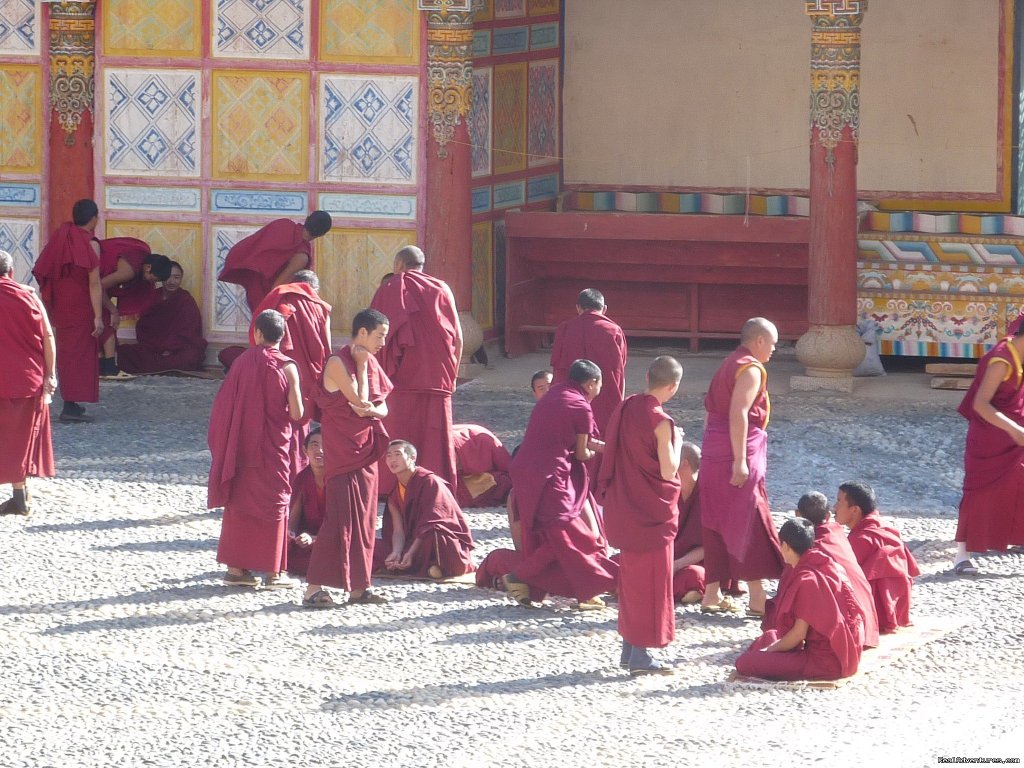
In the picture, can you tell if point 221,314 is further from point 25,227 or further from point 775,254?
point 775,254

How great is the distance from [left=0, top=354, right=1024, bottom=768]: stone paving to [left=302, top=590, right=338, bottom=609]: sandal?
0.26 feet

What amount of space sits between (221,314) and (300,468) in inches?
195

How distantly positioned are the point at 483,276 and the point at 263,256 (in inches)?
81.7

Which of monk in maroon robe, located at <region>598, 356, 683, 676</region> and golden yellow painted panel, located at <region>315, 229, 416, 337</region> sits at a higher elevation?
golden yellow painted panel, located at <region>315, 229, 416, 337</region>

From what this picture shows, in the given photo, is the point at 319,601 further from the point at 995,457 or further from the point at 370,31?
the point at 370,31

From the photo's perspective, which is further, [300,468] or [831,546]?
[300,468]

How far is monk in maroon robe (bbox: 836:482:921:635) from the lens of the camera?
8328 millimetres

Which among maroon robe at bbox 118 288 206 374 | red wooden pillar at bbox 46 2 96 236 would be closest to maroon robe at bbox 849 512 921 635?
maroon robe at bbox 118 288 206 374

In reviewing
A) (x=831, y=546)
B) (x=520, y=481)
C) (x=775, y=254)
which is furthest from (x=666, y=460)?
(x=775, y=254)

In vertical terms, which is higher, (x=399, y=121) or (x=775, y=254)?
(x=399, y=121)

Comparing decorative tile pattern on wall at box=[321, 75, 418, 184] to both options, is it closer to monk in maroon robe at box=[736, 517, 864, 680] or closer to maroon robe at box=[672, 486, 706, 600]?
maroon robe at box=[672, 486, 706, 600]

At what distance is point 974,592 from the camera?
914 cm

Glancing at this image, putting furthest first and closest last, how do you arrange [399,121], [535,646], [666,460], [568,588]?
[399,121]
[568,588]
[535,646]
[666,460]

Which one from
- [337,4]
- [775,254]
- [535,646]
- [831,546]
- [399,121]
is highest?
[337,4]
